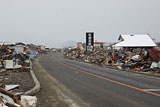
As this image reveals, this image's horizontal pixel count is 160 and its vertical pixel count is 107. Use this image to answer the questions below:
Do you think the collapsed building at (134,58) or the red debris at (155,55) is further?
the red debris at (155,55)

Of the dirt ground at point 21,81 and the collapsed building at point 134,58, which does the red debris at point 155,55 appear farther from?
the dirt ground at point 21,81

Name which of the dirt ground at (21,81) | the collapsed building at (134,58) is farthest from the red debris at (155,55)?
the dirt ground at (21,81)

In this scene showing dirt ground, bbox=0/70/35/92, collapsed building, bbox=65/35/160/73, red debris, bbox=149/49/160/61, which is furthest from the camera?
red debris, bbox=149/49/160/61

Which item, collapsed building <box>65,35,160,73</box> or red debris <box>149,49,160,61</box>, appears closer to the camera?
collapsed building <box>65,35,160,73</box>

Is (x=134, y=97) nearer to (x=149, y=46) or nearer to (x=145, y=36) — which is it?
(x=149, y=46)

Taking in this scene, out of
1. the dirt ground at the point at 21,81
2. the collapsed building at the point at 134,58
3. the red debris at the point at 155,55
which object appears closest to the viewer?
the dirt ground at the point at 21,81

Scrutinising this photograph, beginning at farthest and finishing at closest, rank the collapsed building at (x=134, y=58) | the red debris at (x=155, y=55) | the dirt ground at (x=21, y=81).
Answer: the red debris at (x=155, y=55), the collapsed building at (x=134, y=58), the dirt ground at (x=21, y=81)

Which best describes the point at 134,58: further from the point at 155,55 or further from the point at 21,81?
the point at 21,81

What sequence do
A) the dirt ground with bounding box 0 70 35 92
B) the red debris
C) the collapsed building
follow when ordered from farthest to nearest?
1. the red debris
2. the collapsed building
3. the dirt ground with bounding box 0 70 35 92

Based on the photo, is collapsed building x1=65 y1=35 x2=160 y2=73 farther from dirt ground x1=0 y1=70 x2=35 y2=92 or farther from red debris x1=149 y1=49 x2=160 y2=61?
dirt ground x1=0 y1=70 x2=35 y2=92

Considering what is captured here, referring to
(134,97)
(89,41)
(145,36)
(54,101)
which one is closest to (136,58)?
(134,97)

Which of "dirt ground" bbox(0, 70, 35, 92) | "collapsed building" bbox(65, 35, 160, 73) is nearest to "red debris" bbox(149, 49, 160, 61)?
"collapsed building" bbox(65, 35, 160, 73)

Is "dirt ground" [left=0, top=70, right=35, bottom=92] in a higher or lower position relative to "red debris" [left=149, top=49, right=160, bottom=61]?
lower

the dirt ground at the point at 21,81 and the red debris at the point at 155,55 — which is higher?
the red debris at the point at 155,55
